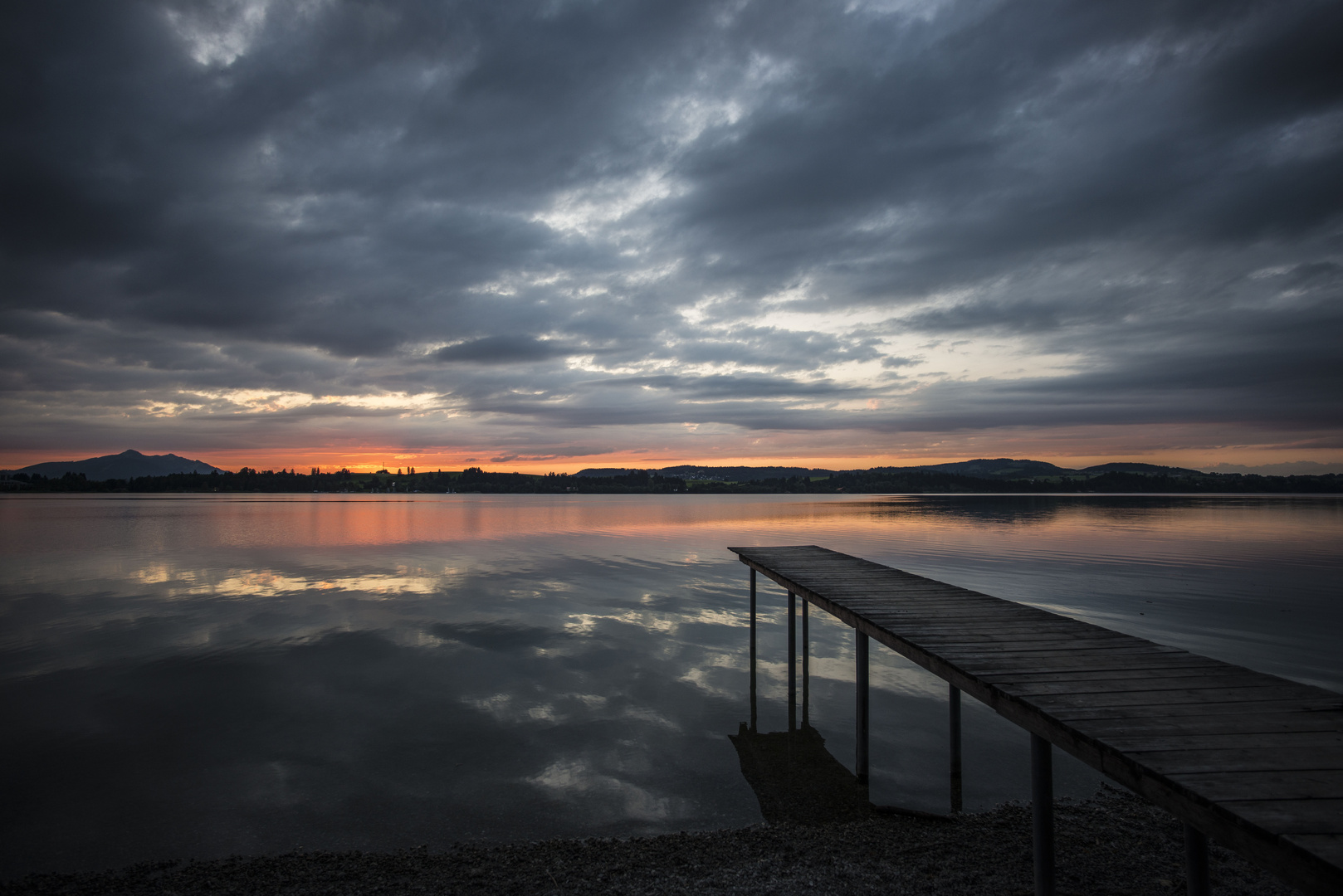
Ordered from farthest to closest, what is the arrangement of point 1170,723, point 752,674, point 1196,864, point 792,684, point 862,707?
1. point 752,674
2. point 792,684
3. point 862,707
4. point 1170,723
5. point 1196,864

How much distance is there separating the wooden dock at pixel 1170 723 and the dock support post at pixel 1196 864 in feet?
0.04

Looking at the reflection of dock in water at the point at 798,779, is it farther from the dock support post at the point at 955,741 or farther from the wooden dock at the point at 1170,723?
the wooden dock at the point at 1170,723

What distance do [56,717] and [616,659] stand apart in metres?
9.51

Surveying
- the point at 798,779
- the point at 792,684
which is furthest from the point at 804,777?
the point at 792,684

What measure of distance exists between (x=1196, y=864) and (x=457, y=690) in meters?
11.0

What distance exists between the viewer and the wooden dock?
3.13 metres

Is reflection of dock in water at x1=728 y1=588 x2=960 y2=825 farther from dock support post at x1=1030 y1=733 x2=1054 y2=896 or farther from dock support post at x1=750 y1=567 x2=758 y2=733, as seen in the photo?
dock support post at x1=1030 y1=733 x2=1054 y2=896

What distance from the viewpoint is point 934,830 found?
270 inches

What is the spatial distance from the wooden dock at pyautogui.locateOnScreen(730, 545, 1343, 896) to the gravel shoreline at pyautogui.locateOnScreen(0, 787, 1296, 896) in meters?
1.25

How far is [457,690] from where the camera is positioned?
12.0 meters

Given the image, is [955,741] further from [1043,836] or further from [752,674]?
[752,674]

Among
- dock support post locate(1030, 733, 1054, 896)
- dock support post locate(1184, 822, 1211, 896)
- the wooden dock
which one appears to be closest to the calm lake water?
the wooden dock

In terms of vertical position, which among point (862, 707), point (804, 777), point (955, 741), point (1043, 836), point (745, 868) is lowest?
point (804, 777)

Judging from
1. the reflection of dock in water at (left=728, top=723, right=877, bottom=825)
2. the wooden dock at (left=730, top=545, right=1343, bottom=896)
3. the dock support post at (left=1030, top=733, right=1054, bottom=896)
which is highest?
the wooden dock at (left=730, top=545, right=1343, bottom=896)
